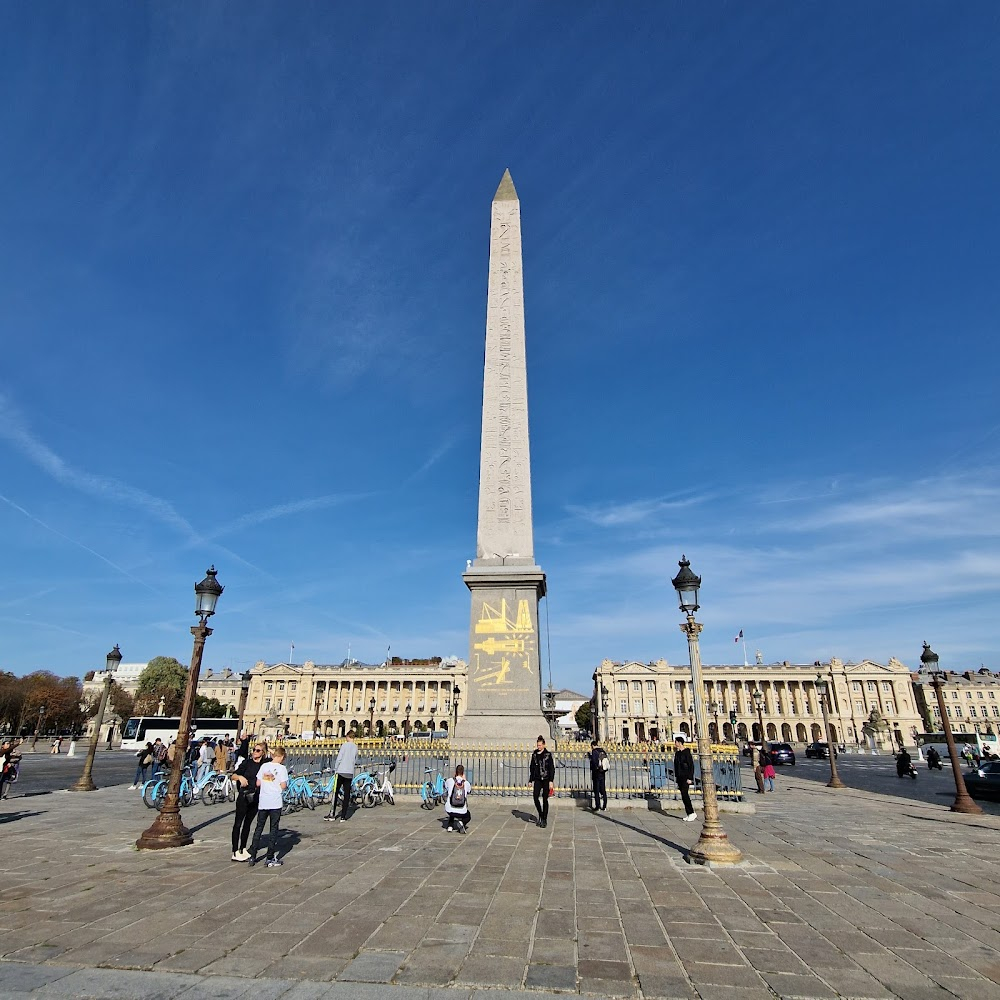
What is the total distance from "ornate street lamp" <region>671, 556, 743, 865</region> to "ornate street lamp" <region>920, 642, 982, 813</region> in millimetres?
9788

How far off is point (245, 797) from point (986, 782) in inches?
965

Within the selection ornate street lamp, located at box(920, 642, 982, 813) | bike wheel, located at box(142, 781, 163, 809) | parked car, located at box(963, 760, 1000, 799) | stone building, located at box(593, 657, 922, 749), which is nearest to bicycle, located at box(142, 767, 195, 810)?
bike wheel, located at box(142, 781, 163, 809)

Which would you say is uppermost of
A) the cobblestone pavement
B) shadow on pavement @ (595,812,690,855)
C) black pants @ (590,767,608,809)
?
black pants @ (590,767,608,809)

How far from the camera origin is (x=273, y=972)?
15.6 feet

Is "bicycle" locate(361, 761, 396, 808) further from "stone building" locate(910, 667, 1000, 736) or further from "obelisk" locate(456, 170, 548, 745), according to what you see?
"stone building" locate(910, 667, 1000, 736)

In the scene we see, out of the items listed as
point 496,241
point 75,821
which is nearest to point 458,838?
point 75,821

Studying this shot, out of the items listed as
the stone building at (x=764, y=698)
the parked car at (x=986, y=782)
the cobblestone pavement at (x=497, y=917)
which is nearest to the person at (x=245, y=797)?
the cobblestone pavement at (x=497, y=917)

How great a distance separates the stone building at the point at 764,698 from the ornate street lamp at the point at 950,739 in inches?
3823

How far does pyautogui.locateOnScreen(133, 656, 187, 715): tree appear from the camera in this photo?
82.8m

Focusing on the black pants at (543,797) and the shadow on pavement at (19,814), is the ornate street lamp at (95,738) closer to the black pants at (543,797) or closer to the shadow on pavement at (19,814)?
the shadow on pavement at (19,814)

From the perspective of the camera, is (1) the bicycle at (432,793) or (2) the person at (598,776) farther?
(1) the bicycle at (432,793)

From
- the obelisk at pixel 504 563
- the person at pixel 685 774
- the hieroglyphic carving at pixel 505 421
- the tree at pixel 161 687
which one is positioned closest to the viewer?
the person at pixel 685 774

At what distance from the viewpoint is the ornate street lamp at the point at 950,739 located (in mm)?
15862

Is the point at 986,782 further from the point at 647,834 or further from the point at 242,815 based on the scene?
the point at 242,815
